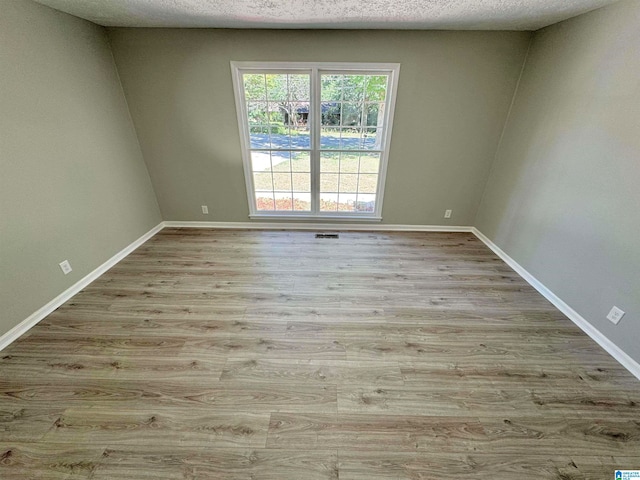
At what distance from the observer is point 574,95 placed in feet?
6.59

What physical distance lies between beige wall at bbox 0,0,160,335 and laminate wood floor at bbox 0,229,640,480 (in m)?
0.38

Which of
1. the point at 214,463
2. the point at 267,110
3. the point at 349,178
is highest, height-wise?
the point at 267,110

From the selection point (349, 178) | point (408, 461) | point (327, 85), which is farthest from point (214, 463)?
point (327, 85)

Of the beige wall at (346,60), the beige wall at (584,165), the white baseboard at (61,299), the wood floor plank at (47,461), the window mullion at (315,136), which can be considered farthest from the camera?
the window mullion at (315,136)

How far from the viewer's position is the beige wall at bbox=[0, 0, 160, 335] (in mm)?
1738

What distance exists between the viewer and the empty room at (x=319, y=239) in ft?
4.24

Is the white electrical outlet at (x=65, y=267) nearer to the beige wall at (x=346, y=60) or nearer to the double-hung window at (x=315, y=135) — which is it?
the beige wall at (x=346, y=60)

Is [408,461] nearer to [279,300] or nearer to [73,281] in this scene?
[279,300]

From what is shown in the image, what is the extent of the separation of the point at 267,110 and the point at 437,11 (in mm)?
1802

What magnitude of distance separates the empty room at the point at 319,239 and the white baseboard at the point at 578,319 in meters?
0.02

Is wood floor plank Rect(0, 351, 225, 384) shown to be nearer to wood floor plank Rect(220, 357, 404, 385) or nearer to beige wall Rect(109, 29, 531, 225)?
wood floor plank Rect(220, 357, 404, 385)

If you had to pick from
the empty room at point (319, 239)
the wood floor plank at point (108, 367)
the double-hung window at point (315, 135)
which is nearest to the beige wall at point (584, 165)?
the empty room at point (319, 239)

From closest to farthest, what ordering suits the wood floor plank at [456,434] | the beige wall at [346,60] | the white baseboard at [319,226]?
the wood floor plank at [456,434] < the beige wall at [346,60] < the white baseboard at [319,226]

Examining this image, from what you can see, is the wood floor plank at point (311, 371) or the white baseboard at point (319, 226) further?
the white baseboard at point (319, 226)
